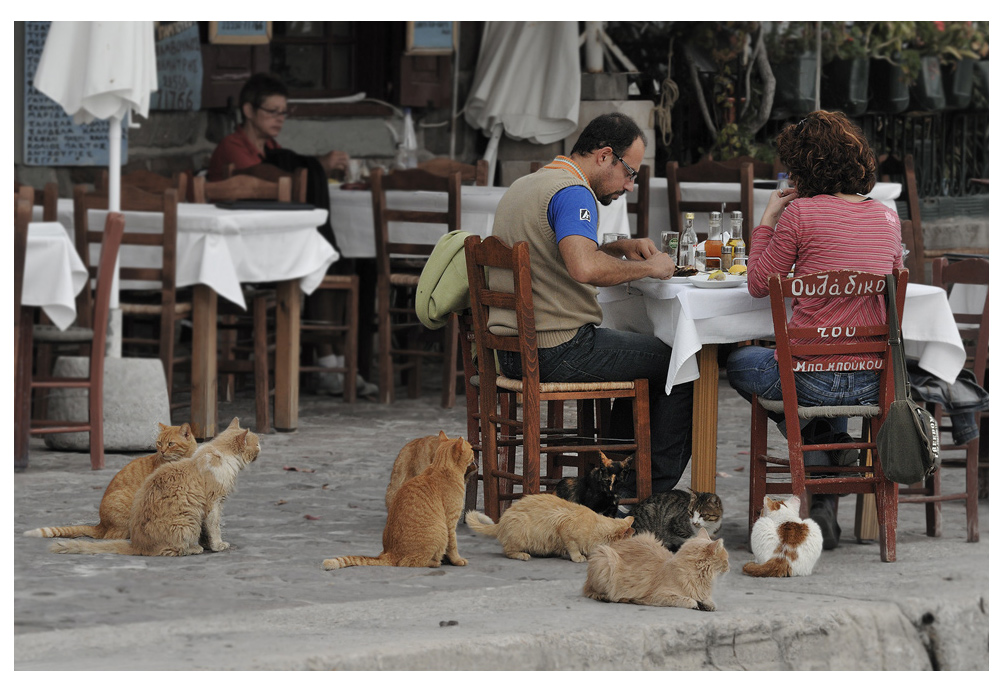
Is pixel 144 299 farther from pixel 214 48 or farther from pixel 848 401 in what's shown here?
pixel 848 401

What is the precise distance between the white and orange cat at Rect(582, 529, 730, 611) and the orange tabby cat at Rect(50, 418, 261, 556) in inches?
49.0

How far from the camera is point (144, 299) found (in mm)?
8359

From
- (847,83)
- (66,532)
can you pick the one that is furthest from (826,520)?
(847,83)

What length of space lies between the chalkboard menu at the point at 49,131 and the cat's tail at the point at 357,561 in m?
5.50

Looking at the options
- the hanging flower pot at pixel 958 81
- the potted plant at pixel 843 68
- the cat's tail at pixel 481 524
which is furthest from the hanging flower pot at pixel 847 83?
the cat's tail at pixel 481 524

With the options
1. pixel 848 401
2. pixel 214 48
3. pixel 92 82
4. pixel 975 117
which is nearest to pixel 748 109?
pixel 975 117

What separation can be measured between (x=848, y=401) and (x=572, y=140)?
6.72 metres

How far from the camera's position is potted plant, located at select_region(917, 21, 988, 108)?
1195 cm

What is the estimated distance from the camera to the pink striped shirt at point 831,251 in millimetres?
4477

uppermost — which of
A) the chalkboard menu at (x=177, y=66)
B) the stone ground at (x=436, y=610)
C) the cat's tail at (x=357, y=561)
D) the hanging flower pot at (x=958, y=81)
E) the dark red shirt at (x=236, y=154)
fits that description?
the hanging flower pot at (x=958, y=81)

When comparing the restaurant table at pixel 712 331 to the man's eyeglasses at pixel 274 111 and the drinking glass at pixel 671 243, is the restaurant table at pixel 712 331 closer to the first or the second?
the drinking glass at pixel 671 243

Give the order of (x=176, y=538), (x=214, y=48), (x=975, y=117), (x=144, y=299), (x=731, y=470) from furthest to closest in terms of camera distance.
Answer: (x=975, y=117), (x=214, y=48), (x=144, y=299), (x=731, y=470), (x=176, y=538)

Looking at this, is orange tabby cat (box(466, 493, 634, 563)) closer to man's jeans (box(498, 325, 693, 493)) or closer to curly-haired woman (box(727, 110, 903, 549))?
man's jeans (box(498, 325, 693, 493))

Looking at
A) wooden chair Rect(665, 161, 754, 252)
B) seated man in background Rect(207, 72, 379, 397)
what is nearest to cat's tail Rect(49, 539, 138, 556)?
seated man in background Rect(207, 72, 379, 397)
